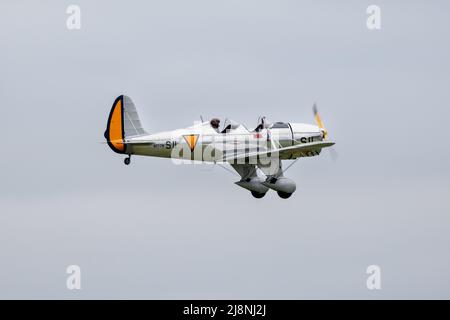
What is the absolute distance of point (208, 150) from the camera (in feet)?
188

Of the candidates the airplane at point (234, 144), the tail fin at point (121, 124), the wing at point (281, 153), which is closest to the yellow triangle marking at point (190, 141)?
the airplane at point (234, 144)

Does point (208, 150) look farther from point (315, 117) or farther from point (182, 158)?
point (315, 117)

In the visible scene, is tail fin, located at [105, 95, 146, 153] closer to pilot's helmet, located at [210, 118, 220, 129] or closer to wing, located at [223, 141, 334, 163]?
pilot's helmet, located at [210, 118, 220, 129]

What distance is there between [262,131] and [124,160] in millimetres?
4784

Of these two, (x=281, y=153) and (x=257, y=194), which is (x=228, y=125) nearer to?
(x=281, y=153)

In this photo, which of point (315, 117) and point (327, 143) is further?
point (315, 117)

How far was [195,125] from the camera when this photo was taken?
57.4m

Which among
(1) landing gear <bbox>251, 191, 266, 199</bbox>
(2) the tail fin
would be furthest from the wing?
(2) the tail fin

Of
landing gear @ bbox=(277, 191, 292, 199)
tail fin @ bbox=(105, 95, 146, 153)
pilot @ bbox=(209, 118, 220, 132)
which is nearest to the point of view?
tail fin @ bbox=(105, 95, 146, 153)

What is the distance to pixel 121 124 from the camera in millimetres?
56719

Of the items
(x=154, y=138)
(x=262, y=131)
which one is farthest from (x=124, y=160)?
(x=262, y=131)

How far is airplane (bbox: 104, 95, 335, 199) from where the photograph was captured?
186 feet

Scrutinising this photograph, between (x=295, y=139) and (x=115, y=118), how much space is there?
19.8 feet

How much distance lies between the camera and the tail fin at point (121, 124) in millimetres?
56469
